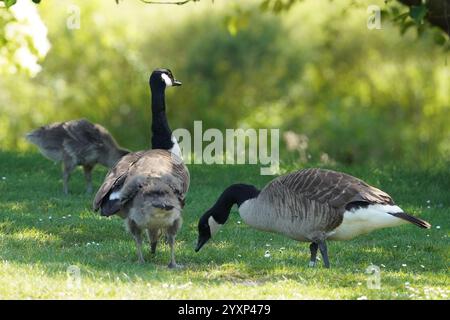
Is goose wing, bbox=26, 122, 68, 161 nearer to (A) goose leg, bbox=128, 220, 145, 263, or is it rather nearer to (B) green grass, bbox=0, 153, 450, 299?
(B) green grass, bbox=0, 153, 450, 299

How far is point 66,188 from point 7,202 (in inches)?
45.2

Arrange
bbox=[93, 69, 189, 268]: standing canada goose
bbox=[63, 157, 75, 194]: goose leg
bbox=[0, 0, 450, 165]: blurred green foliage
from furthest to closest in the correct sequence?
1. bbox=[0, 0, 450, 165]: blurred green foliage
2. bbox=[63, 157, 75, 194]: goose leg
3. bbox=[93, 69, 189, 268]: standing canada goose

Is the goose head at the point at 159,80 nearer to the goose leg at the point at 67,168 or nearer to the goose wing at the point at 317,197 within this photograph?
the goose leg at the point at 67,168

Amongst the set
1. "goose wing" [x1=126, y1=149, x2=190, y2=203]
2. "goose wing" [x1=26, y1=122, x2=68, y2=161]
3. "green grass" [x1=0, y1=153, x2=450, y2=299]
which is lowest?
"green grass" [x1=0, y1=153, x2=450, y2=299]

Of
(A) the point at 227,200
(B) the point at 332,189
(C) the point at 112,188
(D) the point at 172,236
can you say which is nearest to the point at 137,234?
(D) the point at 172,236

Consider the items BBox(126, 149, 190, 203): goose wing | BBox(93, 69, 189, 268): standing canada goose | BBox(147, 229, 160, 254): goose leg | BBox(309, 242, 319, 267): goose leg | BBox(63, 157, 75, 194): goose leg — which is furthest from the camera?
BBox(63, 157, 75, 194): goose leg

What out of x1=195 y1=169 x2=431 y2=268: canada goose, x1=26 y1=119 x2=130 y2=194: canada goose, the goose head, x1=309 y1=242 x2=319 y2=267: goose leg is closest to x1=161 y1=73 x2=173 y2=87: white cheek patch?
the goose head

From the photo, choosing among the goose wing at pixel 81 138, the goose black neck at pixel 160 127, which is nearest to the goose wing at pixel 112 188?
the goose black neck at pixel 160 127

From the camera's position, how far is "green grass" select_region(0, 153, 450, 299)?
7.83m

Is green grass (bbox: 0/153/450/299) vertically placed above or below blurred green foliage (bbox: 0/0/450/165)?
below

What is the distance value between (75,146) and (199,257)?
466 cm

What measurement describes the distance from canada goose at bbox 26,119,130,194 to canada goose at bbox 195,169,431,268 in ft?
14.8

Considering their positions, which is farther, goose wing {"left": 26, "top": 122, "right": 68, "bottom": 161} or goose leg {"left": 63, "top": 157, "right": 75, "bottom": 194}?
goose wing {"left": 26, "top": 122, "right": 68, "bottom": 161}
